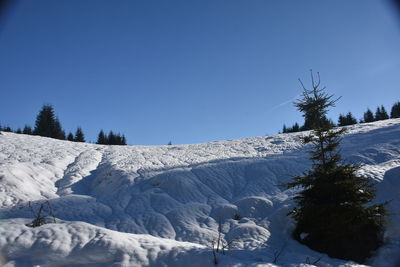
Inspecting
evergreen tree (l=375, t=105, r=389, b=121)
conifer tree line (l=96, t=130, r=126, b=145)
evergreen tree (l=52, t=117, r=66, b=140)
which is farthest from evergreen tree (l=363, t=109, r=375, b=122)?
evergreen tree (l=52, t=117, r=66, b=140)

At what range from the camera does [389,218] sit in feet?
28.9

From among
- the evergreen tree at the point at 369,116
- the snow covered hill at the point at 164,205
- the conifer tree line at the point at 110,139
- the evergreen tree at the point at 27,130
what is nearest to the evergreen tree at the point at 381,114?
the evergreen tree at the point at 369,116

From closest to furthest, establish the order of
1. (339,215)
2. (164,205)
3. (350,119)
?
1. (339,215)
2. (164,205)
3. (350,119)

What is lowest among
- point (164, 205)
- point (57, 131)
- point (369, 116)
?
point (164, 205)

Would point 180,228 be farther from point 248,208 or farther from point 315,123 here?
point 315,123

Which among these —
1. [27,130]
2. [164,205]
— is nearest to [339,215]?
[164,205]

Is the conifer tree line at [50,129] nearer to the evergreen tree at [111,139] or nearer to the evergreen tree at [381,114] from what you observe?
the evergreen tree at [111,139]

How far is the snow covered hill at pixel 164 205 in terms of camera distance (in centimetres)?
522

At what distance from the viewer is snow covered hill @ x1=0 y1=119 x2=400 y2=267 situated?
5.22m

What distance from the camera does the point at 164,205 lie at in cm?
1197

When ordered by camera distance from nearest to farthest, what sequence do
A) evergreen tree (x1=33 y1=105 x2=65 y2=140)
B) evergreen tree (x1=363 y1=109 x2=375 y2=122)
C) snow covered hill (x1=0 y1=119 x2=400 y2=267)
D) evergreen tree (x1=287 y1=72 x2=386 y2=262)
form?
snow covered hill (x1=0 y1=119 x2=400 y2=267), evergreen tree (x1=287 y1=72 x2=386 y2=262), evergreen tree (x1=33 y1=105 x2=65 y2=140), evergreen tree (x1=363 y1=109 x2=375 y2=122)

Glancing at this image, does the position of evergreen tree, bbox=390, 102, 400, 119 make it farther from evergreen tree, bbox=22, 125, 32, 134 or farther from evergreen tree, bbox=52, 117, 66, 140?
evergreen tree, bbox=22, 125, 32, 134

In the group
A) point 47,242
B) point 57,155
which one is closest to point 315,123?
point 47,242

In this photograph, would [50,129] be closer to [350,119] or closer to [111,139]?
[111,139]
